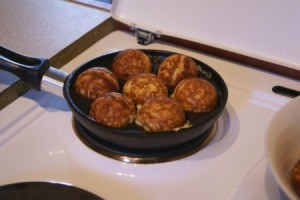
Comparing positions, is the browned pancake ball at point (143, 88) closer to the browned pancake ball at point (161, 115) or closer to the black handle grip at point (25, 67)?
the browned pancake ball at point (161, 115)

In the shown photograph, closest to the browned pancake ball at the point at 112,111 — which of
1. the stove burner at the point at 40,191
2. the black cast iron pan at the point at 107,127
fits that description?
the black cast iron pan at the point at 107,127

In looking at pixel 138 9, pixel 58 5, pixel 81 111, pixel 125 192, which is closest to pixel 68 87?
pixel 81 111

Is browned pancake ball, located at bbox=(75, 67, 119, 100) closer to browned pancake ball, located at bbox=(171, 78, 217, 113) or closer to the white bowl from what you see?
browned pancake ball, located at bbox=(171, 78, 217, 113)

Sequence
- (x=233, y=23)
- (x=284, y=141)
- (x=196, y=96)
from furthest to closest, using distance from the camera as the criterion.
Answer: (x=233, y=23)
(x=196, y=96)
(x=284, y=141)

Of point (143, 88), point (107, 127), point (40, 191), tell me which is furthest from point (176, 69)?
point (40, 191)

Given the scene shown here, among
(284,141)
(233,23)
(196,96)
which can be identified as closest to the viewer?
(284,141)

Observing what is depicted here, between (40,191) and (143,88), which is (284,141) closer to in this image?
(143,88)

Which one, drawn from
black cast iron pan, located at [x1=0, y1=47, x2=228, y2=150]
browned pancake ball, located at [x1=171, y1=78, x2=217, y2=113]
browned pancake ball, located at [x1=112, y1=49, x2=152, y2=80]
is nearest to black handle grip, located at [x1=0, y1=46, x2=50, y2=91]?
black cast iron pan, located at [x1=0, y1=47, x2=228, y2=150]
